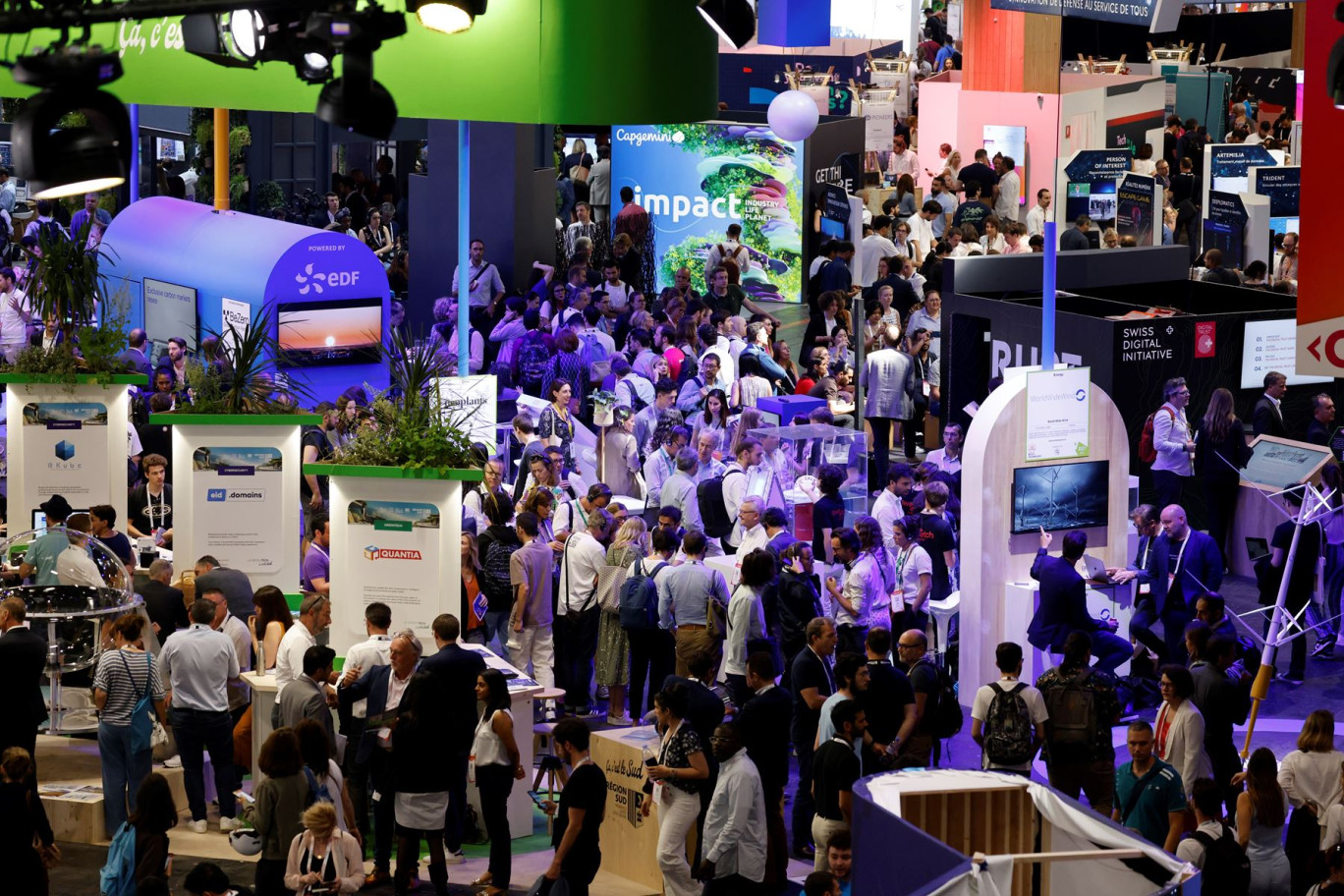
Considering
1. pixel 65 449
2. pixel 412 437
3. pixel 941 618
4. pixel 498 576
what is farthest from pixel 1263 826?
pixel 65 449

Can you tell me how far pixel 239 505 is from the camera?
10625mm

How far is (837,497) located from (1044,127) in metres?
14.2

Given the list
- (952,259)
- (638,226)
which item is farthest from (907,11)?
(952,259)

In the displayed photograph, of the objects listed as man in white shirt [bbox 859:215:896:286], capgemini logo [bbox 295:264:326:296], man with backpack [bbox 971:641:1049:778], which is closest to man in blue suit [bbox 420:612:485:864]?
man with backpack [bbox 971:641:1049:778]

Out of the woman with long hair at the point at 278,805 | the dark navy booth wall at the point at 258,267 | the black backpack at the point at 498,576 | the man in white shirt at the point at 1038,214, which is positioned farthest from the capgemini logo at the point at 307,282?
the man in white shirt at the point at 1038,214

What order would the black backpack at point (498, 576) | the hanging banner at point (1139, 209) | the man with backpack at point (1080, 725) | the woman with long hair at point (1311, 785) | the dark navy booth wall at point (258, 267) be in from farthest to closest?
the hanging banner at point (1139, 209) → the dark navy booth wall at point (258, 267) → the black backpack at point (498, 576) → the man with backpack at point (1080, 725) → the woman with long hair at point (1311, 785)

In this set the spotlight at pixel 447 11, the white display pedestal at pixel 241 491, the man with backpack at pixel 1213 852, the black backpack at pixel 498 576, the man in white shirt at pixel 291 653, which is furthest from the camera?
the white display pedestal at pixel 241 491

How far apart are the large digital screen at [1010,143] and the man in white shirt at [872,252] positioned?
575 cm

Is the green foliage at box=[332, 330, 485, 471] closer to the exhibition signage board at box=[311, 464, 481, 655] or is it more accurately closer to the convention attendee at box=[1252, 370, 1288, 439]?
the exhibition signage board at box=[311, 464, 481, 655]

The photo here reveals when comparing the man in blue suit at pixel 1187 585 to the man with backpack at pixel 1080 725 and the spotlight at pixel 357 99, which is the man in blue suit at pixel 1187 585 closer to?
the man with backpack at pixel 1080 725

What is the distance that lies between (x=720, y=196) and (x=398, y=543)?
11.2m

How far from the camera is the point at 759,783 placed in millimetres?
7789

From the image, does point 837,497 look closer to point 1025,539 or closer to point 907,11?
point 1025,539

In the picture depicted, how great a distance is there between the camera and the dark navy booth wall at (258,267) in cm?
1465
